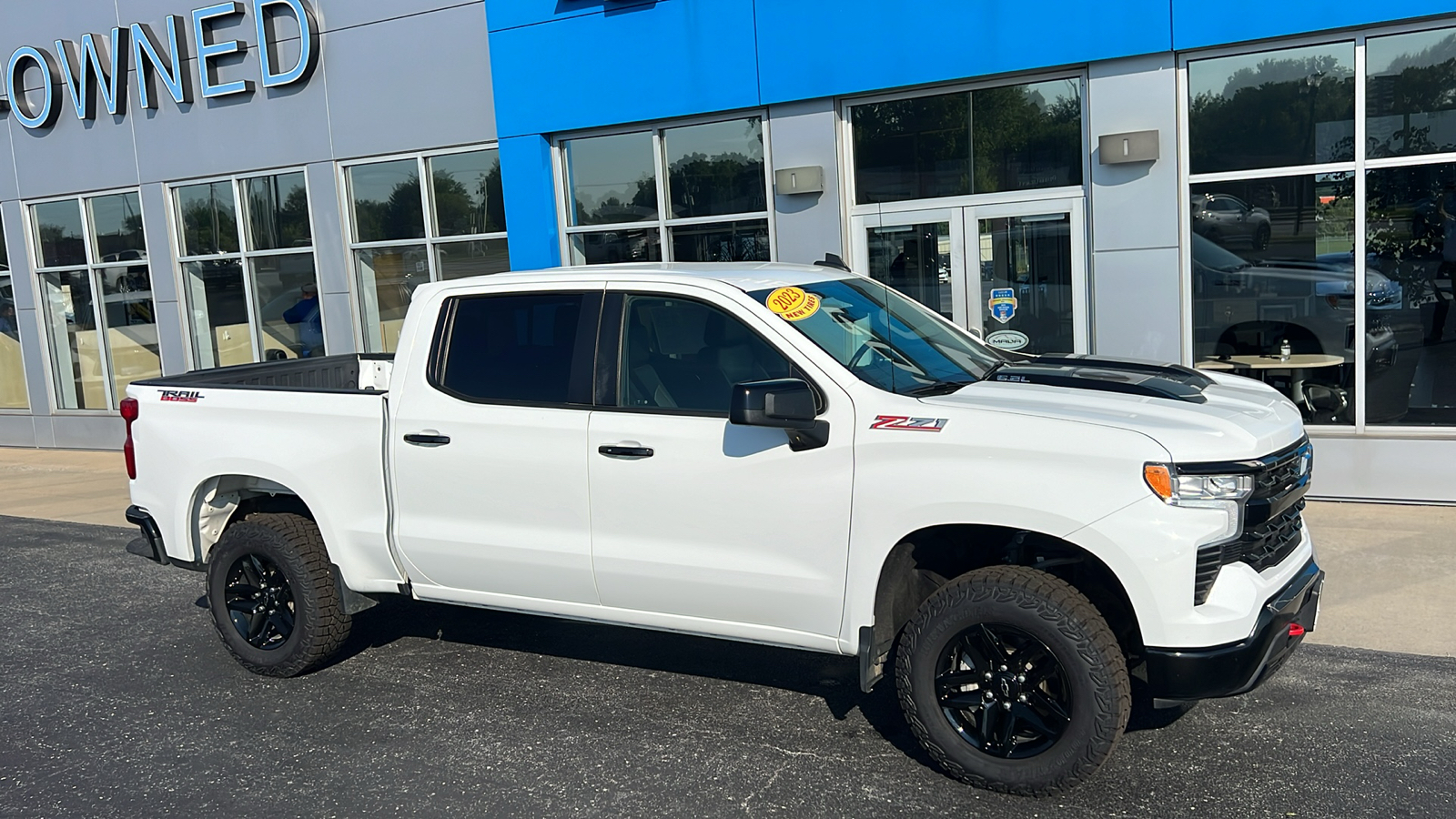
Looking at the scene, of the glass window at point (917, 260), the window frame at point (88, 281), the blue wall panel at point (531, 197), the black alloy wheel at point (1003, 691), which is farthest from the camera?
the window frame at point (88, 281)

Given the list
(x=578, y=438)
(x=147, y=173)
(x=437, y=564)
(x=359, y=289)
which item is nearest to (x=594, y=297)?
(x=578, y=438)

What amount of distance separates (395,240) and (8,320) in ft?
24.7

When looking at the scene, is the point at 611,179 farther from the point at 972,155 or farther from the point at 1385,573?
the point at 1385,573

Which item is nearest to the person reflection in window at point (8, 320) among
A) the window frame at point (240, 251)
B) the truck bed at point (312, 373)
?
the window frame at point (240, 251)

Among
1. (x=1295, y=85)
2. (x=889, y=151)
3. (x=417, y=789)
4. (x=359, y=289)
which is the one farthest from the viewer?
(x=359, y=289)

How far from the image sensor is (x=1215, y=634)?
402 cm

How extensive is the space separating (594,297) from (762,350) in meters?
0.88

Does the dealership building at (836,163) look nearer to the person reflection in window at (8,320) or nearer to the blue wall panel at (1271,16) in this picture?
the blue wall panel at (1271,16)

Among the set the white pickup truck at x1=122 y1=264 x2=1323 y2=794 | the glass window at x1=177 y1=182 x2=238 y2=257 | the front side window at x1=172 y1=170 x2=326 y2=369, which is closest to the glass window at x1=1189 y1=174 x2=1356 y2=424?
the white pickup truck at x1=122 y1=264 x2=1323 y2=794

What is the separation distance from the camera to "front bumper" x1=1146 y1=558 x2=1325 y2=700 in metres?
4.02

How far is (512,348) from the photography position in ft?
17.7

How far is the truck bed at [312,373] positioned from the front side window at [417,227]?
196 inches

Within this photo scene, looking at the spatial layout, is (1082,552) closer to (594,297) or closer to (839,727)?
(839,727)

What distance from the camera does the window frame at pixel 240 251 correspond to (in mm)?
13672
